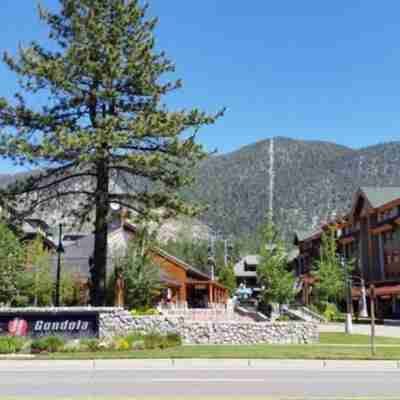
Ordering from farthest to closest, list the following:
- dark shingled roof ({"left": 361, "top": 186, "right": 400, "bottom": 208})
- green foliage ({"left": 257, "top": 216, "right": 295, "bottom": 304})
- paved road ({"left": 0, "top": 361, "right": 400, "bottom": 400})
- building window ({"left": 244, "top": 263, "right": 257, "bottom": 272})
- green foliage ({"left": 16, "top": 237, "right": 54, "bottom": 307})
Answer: building window ({"left": 244, "top": 263, "right": 257, "bottom": 272}) < dark shingled roof ({"left": 361, "top": 186, "right": 400, "bottom": 208}) < green foliage ({"left": 257, "top": 216, "right": 295, "bottom": 304}) < green foliage ({"left": 16, "top": 237, "right": 54, "bottom": 307}) < paved road ({"left": 0, "top": 361, "right": 400, "bottom": 400})

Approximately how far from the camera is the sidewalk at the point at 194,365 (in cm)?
1619

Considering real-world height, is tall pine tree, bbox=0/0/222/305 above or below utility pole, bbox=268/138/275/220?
below

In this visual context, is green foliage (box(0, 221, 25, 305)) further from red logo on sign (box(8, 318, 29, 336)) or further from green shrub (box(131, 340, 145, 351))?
green shrub (box(131, 340, 145, 351))

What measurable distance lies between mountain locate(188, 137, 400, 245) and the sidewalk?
118748mm

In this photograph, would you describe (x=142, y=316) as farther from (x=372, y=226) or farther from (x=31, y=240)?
(x=372, y=226)

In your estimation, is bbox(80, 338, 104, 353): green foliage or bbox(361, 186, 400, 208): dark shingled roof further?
bbox(361, 186, 400, 208): dark shingled roof

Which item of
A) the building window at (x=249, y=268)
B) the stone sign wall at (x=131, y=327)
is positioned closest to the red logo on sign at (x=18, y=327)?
the stone sign wall at (x=131, y=327)

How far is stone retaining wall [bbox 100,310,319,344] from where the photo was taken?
24891mm

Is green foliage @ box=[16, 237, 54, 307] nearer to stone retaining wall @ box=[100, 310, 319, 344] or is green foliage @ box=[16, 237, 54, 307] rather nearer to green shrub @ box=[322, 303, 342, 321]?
stone retaining wall @ box=[100, 310, 319, 344]

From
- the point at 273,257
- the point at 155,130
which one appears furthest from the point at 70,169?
the point at 273,257

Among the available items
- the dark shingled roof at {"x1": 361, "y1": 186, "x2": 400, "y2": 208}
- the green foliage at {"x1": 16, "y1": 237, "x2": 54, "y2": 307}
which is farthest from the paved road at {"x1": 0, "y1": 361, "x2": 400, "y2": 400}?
the dark shingled roof at {"x1": 361, "y1": 186, "x2": 400, "y2": 208}

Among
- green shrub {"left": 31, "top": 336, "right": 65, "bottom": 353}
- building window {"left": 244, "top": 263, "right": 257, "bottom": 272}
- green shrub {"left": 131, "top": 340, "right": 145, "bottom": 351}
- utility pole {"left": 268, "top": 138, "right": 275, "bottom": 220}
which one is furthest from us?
utility pole {"left": 268, "top": 138, "right": 275, "bottom": 220}

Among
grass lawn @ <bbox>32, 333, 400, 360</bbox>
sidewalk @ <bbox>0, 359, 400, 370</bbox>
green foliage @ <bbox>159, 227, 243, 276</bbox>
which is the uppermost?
green foliage @ <bbox>159, 227, 243, 276</bbox>

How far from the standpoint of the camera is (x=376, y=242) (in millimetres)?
61281
